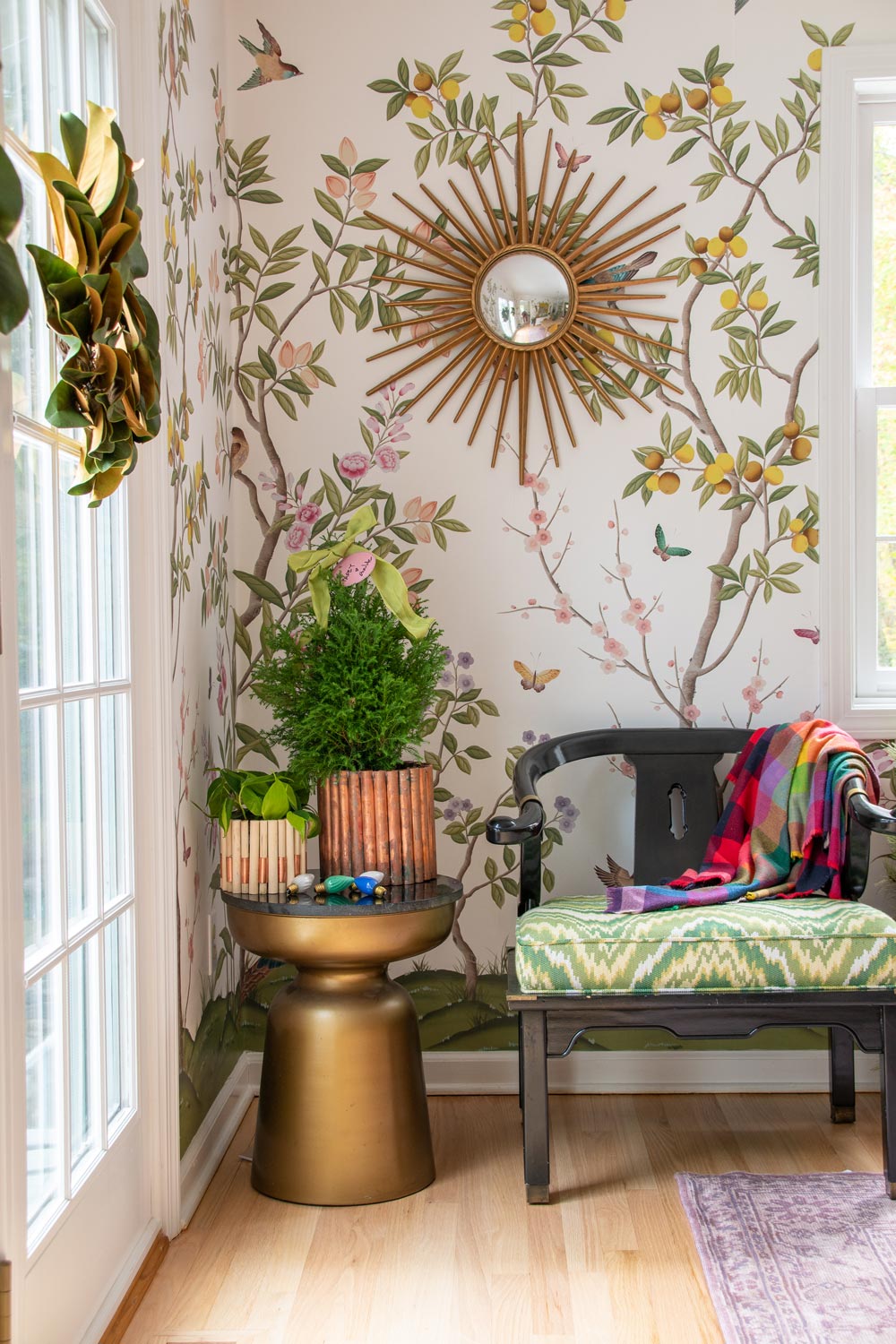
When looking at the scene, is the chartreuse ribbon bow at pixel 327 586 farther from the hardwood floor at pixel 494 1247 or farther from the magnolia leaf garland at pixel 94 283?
the hardwood floor at pixel 494 1247

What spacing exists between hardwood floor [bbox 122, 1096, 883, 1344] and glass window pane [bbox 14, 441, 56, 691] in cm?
98

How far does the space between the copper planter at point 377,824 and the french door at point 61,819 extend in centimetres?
Answer: 43

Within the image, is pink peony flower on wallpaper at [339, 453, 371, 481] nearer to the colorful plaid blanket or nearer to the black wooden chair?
the black wooden chair

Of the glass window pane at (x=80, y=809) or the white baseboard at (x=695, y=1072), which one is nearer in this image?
the glass window pane at (x=80, y=809)

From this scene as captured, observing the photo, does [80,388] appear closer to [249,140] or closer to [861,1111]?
[249,140]

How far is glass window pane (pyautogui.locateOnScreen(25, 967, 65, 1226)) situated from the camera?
1.48 meters

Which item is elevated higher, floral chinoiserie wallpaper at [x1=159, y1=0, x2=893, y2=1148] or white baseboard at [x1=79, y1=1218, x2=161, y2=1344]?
floral chinoiserie wallpaper at [x1=159, y1=0, x2=893, y2=1148]

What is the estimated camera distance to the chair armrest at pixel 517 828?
2.21 metres

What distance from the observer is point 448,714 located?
2.75 metres

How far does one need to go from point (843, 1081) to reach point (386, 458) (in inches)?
65.4

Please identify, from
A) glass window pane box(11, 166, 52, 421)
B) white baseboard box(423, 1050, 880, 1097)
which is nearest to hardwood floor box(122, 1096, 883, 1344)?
white baseboard box(423, 1050, 880, 1097)

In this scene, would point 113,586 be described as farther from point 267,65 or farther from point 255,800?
point 267,65

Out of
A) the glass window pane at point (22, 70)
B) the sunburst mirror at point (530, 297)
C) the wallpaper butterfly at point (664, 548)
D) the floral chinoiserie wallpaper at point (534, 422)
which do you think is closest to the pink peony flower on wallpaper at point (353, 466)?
the floral chinoiserie wallpaper at point (534, 422)

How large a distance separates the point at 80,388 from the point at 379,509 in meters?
1.33
